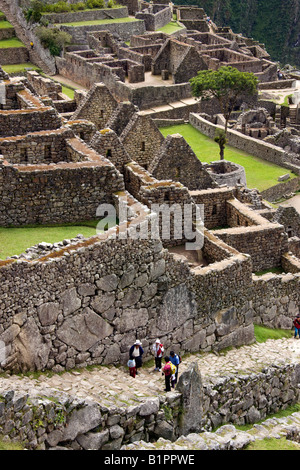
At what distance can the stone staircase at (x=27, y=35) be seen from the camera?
56281 mm

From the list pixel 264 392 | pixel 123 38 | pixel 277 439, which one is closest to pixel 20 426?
pixel 277 439

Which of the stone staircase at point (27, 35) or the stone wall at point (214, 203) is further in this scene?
the stone staircase at point (27, 35)

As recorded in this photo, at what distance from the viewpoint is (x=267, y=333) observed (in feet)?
72.5

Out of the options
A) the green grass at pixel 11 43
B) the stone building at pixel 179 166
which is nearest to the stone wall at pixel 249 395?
the stone building at pixel 179 166

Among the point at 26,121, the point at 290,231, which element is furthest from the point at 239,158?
the point at 26,121

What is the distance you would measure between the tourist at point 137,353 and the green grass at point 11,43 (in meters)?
42.2

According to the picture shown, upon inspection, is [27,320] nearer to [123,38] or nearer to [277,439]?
[277,439]

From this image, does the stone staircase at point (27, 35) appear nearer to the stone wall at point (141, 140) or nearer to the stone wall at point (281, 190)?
the stone wall at point (281, 190)

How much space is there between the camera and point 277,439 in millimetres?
16859

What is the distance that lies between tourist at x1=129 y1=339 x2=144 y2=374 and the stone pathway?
167 millimetres

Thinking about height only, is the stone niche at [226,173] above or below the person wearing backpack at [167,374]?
above

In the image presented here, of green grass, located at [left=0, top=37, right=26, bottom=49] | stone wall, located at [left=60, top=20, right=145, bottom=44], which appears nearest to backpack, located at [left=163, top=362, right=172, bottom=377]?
green grass, located at [left=0, top=37, right=26, bottom=49]

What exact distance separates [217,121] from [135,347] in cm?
3509

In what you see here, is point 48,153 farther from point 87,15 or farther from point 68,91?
point 87,15
